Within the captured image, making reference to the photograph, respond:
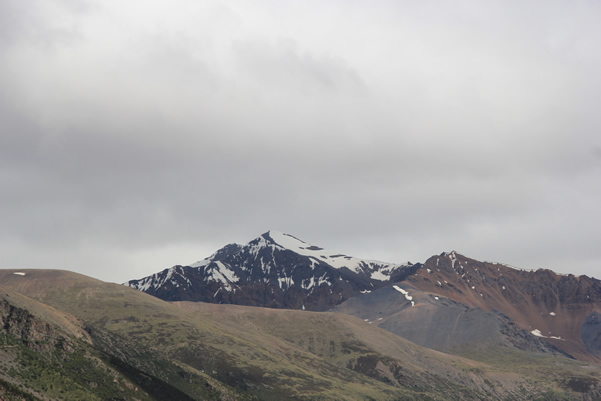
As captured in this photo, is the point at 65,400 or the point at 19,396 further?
the point at 65,400

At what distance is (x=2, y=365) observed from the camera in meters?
196

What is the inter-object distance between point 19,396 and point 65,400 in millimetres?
21850

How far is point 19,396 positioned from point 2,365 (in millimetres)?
25301

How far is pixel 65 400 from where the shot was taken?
194 m

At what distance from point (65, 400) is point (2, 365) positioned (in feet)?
64.2

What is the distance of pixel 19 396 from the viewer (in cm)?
17412

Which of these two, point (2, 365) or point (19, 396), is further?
point (2, 365)
